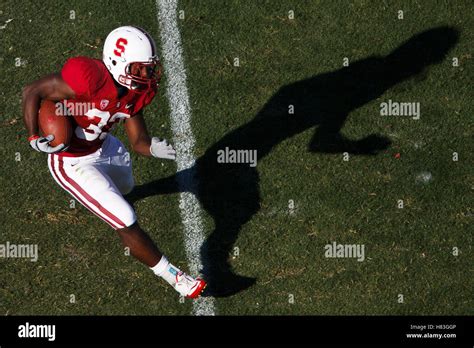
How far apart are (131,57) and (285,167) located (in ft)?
7.55

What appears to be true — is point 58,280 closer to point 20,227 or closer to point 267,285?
point 20,227

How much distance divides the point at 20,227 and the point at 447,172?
4.06 meters

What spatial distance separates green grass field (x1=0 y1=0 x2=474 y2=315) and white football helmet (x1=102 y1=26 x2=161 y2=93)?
1690 mm

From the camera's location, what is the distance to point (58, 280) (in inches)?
328

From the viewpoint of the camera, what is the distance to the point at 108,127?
7.96 metres

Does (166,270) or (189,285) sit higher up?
(166,270)

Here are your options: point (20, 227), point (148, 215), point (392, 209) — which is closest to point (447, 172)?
point (392, 209)

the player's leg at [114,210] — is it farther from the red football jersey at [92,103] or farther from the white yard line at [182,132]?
the white yard line at [182,132]
